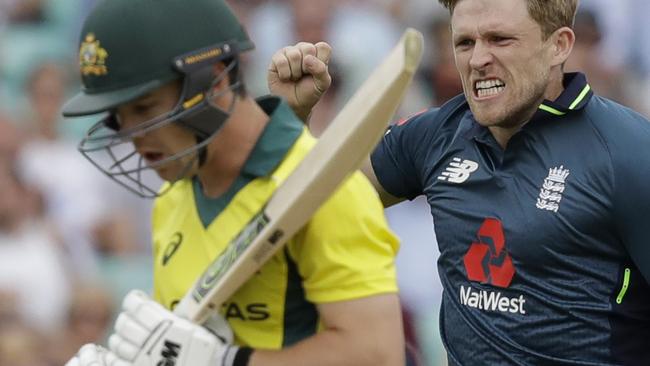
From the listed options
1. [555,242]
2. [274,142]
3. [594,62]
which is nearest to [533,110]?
[555,242]

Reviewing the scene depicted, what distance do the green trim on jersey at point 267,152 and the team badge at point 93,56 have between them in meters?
0.37

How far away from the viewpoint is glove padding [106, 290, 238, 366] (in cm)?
285

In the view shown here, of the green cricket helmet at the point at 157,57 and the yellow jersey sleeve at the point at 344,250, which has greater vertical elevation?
the green cricket helmet at the point at 157,57

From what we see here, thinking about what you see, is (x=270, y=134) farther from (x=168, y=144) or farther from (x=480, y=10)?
(x=480, y=10)

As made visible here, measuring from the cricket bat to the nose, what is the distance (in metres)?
0.80

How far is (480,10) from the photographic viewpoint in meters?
3.60

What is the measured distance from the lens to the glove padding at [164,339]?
2854 millimetres

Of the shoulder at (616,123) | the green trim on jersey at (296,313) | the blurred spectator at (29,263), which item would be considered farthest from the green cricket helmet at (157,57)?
the blurred spectator at (29,263)

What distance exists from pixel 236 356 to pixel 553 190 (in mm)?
1048

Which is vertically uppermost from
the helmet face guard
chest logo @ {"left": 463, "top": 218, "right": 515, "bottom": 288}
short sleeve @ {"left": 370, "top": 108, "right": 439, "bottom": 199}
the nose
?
the helmet face guard

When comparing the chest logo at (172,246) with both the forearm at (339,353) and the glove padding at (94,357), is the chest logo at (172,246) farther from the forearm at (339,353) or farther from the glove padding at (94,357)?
the forearm at (339,353)

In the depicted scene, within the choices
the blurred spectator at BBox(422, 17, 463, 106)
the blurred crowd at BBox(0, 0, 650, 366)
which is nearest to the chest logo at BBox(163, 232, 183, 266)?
Answer: the blurred crowd at BBox(0, 0, 650, 366)

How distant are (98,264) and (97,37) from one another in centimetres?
381

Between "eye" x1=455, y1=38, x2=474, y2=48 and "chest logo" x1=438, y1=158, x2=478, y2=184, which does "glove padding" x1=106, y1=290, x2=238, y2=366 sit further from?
"eye" x1=455, y1=38, x2=474, y2=48
